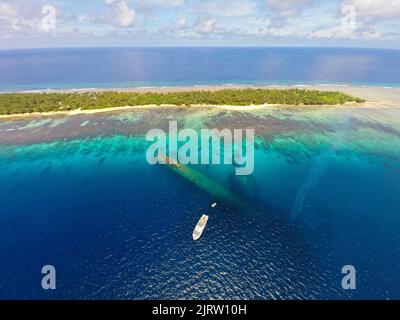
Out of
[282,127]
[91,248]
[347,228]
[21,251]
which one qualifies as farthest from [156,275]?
[282,127]

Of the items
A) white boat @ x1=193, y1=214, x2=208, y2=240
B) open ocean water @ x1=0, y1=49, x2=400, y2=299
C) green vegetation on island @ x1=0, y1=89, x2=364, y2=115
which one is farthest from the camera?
green vegetation on island @ x1=0, y1=89, x2=364, y2=115

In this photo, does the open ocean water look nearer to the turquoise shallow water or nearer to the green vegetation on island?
the turquoise shallow water

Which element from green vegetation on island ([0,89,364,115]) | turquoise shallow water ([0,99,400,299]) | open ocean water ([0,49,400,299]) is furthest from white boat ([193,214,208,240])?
green vegetation on island ([0,89,364,115])

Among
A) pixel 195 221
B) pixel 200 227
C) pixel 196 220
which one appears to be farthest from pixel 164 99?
pixel 200 227

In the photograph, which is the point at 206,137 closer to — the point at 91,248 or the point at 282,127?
the point at 282,127

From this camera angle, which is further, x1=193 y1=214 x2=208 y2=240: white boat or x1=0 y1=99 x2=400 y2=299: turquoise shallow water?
x1=193 y1=214 x2=208 y2=240: white boat

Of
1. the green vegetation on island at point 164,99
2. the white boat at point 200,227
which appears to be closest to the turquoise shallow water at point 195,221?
the white boat at point 200,227
